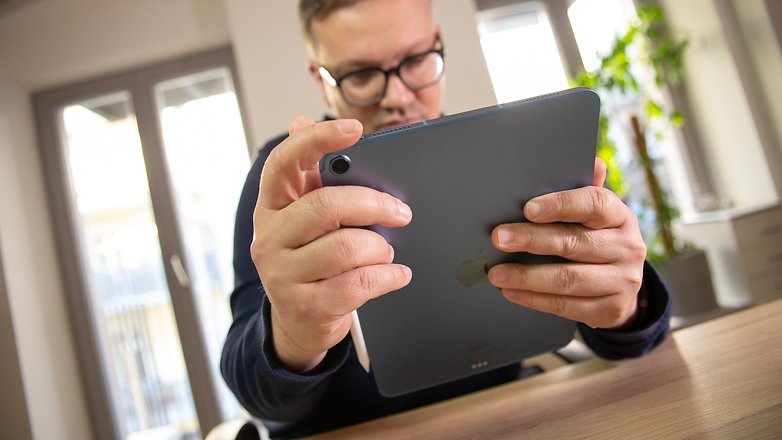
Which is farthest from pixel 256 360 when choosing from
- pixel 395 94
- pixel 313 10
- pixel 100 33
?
pixel 100 33

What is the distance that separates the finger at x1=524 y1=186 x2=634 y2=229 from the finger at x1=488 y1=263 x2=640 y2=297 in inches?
2.5

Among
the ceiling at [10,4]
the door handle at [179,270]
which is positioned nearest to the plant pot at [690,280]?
the door handle at [179,270]

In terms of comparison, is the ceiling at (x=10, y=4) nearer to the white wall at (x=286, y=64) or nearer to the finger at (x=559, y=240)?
the white wall at (x=286, y=64)

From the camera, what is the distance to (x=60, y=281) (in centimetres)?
340

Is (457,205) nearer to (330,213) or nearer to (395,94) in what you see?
(330,213)

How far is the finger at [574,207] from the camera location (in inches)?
22.2

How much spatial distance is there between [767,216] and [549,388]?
9.47ft

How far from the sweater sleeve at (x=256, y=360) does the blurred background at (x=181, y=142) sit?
6.99ft

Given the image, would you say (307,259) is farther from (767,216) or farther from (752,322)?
(767,216)

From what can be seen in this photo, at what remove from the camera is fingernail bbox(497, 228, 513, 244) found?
1.90 ft

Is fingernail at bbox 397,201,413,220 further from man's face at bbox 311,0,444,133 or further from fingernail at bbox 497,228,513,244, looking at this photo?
man's face at bbox 311,0,444,133

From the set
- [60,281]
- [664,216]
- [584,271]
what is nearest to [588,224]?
[584,271]

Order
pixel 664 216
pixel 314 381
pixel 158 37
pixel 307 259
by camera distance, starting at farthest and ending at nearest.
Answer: pixel 158 37, pixel 664 216, pixel 314 381, pixel 307 259

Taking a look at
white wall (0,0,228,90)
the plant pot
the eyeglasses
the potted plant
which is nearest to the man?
the eyeglasses
